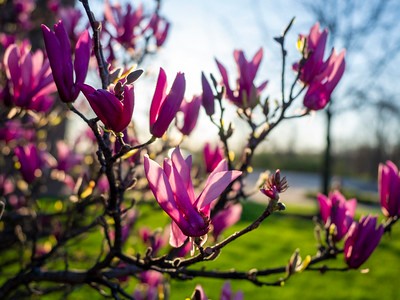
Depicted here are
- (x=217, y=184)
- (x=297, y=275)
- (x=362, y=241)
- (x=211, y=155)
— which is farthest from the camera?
(x=297, y=275)

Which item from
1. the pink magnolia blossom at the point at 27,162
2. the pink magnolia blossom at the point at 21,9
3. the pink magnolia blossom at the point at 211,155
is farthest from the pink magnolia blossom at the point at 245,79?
the pink magnolia blossom at the point at 21,9

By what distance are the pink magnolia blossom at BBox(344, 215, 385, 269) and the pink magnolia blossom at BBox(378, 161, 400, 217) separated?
74 mm

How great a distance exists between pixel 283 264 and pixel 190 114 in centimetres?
567

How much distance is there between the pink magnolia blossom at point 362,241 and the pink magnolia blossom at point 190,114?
541 mm

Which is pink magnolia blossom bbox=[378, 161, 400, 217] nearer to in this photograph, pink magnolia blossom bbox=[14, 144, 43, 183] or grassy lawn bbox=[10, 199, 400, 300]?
pink magnolia blossom bbox=[14, 144, 43, 183]

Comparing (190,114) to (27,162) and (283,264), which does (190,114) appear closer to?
(27,162)

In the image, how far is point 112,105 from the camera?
85 cm

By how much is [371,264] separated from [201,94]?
6578 mm

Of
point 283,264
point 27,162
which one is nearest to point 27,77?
point 27,162

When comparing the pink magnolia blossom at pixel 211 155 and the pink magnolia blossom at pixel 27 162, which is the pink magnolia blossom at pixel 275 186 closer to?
the pink magnolia blossom at pixel 211 155

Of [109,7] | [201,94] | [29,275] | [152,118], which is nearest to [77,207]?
[29,275]

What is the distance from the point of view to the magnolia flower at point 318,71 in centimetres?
133

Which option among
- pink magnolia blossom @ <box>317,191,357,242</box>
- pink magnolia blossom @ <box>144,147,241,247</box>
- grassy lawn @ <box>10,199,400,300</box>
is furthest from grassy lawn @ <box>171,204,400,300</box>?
pink magnolia blossom @ <box>144,147,241,247</box>

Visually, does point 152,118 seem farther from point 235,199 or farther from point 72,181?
point 72,181
